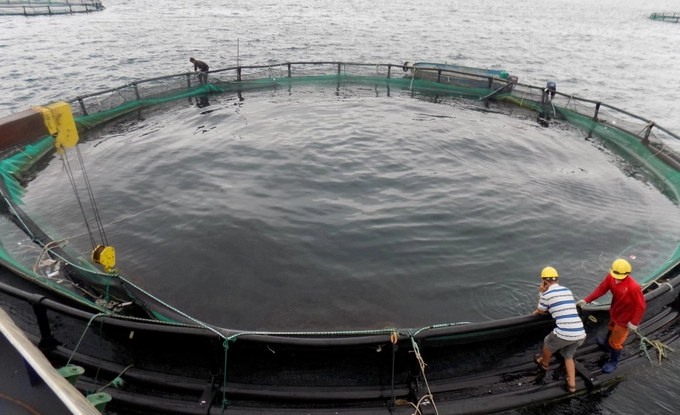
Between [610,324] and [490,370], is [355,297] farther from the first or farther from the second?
[610,324]

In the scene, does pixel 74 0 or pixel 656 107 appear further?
pixel 74 0

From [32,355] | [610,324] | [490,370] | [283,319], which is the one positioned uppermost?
[32,355]

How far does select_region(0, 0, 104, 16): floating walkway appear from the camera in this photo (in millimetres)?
62750

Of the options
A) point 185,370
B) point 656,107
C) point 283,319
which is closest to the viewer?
point 185,370

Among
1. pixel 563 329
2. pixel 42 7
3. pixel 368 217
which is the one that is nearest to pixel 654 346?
pixel 563 329

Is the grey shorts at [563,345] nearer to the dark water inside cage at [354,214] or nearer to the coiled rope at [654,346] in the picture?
the coiled rope at [654,346]

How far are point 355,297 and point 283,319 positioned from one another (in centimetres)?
199

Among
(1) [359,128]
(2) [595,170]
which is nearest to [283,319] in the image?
(1) [359,128]

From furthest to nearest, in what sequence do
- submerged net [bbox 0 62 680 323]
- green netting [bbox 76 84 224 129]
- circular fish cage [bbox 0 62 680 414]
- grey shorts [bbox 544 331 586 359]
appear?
green netting [bbox 76 84 224 129] → submerged net [bbox 0 62 680 323] → grey shorts [bbox 544 331 586 359] → circular fish cage [bbox 0 62 680 414]

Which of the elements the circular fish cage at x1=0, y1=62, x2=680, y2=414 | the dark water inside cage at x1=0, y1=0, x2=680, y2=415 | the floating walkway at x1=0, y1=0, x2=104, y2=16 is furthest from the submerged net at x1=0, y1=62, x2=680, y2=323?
the floating walkway at x1=0, y1=0, x2=104, y2=16

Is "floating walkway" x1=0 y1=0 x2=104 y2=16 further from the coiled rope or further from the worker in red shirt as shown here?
the coiled rope

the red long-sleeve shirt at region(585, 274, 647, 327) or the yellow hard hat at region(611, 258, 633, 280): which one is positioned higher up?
the yellow hard hat at region(611, 258, 633, 280)

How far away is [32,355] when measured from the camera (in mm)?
3615

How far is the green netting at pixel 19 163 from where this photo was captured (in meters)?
14.5
